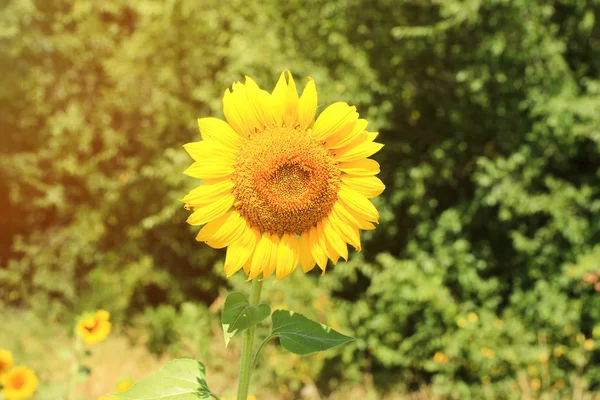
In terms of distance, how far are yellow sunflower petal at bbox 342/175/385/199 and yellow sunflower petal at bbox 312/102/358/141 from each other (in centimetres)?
10

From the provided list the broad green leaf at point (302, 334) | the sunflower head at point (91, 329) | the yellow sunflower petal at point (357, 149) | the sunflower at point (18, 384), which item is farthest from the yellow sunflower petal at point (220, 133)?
the sunflower at point (18, 384)

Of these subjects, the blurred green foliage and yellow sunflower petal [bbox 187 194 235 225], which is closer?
yellow sunflower petal [bbox 187 194 235 225]

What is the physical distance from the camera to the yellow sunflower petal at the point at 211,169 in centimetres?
112

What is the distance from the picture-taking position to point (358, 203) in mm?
1190

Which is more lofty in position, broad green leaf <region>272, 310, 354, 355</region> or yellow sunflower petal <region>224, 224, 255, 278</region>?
yellow sunflower petal <region>224, 224, 255, 278</region>

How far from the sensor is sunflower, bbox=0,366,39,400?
90.0 inches

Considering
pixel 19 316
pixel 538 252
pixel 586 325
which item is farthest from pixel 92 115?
pixel 586 325

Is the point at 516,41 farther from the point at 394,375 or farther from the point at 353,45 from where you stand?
the point at 394,375

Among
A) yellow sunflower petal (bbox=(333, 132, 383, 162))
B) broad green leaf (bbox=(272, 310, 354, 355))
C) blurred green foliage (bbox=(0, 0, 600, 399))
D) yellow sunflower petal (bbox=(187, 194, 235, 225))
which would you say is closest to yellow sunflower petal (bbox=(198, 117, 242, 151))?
yellow sunflower petal (bbox=(187, 194, 235, 225))

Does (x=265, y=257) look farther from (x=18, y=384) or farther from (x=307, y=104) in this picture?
(x=18, y=384)

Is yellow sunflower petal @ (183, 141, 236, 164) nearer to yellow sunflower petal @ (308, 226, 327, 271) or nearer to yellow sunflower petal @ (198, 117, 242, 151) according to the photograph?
yellow sunflower petal @ (198, 117, 242, 151)

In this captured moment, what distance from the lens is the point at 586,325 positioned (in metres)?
4.73

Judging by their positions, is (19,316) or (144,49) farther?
(19,316)

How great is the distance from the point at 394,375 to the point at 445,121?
239 centimetres
